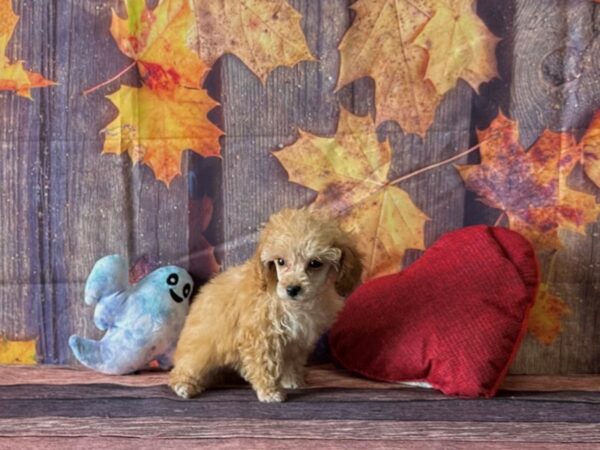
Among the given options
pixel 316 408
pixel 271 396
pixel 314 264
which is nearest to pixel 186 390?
pixel 271 396

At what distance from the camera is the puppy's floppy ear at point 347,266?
1362 millimetres

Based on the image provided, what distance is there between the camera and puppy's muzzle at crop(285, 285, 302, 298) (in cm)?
129

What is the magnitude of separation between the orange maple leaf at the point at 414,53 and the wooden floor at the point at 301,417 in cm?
70

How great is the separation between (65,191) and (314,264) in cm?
78

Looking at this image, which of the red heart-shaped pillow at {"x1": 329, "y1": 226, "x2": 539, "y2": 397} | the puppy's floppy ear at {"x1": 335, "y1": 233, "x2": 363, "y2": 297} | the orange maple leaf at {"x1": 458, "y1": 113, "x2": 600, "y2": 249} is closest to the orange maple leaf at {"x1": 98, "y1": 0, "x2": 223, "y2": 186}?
the puppy's floppy ear at {"x1": 335, "y1": 233, "x2": 363, "y2": 297}

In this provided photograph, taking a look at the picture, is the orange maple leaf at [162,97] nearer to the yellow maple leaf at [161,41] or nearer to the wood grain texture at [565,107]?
the yellow maple leaf at [161,41]

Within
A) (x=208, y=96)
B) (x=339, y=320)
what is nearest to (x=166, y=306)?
(x=339, y=320)

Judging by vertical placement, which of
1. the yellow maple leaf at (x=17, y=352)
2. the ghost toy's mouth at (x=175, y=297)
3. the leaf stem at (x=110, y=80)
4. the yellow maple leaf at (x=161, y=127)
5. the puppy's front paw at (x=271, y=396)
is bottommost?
the puppy's front paw at (x=271, y=396)

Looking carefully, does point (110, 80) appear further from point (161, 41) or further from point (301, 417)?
point (301, 417)

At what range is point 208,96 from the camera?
1.64 meters

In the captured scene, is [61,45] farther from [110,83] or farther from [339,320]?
[339,320]

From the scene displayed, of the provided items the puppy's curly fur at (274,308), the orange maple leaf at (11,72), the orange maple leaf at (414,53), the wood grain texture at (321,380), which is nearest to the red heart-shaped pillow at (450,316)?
the wood grain texture at (321,380)

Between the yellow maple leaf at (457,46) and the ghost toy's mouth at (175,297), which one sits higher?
the yellow maple leaf at (457,46)

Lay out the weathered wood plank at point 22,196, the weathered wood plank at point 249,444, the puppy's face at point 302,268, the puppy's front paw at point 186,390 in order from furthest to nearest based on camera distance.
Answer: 1. the weathered wood plank at point 22,196
2. the puppy's front paw at point 186,390
3. the puppy's face at point 302,268
4. the weathered wood plank at point 249,444
